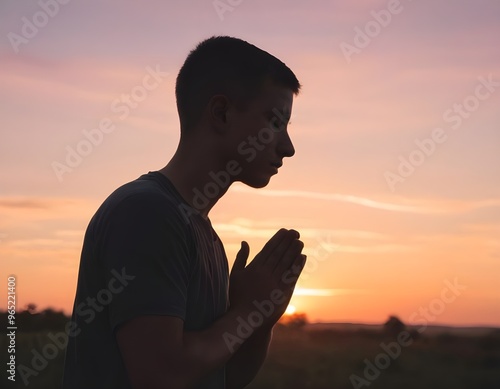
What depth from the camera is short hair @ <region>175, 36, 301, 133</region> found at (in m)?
3.18

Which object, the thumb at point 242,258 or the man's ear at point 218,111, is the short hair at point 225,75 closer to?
the man's ear at point 218,111

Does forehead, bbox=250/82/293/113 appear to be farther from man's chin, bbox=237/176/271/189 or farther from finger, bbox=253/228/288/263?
finger, bbox=253/228/288/263

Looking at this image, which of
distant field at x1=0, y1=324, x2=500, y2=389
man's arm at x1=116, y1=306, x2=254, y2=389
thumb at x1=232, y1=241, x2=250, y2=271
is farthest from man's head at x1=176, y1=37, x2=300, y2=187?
distant field at x1=0, y1=324, x2=500, y2=389

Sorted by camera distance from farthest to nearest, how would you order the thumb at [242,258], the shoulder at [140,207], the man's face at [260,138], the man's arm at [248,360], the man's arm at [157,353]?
1. the man's arm at [248,360]
2. the thumb at [242,258]
3. the man's face at [260,138]
4. the shoulder at [140,207]
5. the man's arm at [157,353]

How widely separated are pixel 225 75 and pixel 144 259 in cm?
98

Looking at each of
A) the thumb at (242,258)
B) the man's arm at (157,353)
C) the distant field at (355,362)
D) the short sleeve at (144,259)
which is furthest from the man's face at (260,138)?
the distant field at (355,362)

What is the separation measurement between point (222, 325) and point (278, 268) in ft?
1.20

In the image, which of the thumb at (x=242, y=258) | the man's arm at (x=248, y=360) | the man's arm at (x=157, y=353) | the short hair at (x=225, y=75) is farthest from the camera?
the man's arm at (x=248, y=360)

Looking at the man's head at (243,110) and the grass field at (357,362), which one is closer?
the man's head at (243,110)

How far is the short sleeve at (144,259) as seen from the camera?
2596 mm

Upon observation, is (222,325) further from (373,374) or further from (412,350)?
(412,350)

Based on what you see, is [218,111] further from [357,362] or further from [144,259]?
[357,362]

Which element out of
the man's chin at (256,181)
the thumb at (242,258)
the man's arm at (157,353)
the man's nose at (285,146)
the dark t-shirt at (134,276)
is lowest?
the man's arm at (157,353)

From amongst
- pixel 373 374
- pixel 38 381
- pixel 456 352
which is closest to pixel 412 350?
pixel 456 352
